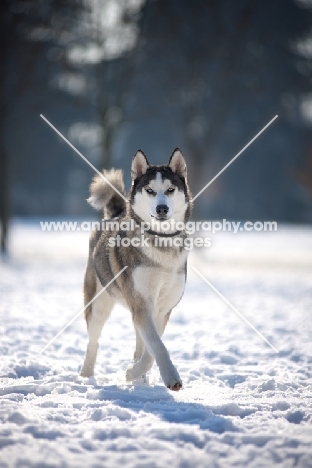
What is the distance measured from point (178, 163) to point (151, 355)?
1715 millimetres

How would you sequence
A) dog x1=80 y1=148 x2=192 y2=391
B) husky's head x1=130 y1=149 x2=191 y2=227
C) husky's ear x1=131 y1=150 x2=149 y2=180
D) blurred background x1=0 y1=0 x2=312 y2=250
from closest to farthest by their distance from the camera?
1. dog x1=80 y1=148 x2=192 y2=391
2. husky's head x1=130 y1=149 x2=191 y2=227
3. husky's ear x1=131 y1=150 x2=149 y2=180
4. blurred background x1=0 y1=0 x2=312 y2=250

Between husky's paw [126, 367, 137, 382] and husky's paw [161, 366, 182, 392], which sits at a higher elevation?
husky's paw [126, 367, 137, 382]

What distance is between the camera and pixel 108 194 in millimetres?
5195

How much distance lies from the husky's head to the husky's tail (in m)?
0.65

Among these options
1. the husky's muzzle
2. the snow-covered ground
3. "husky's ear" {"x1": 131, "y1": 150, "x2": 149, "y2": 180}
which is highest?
"husky's ear" {"x1": 131, "y1": 150, "x2": 149, "y2": 180}

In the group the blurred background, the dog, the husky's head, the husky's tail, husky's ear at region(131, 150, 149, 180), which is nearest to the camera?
the dog

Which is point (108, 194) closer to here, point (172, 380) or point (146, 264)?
point (146, 264)

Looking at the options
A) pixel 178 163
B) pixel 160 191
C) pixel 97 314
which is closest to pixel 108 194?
pixel 178 163

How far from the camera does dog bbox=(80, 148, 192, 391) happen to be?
403cm

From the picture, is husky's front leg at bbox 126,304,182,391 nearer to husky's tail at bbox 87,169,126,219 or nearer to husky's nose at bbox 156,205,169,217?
husky's nose at bbox 156,205,169,217

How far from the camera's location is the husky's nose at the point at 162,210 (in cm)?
407

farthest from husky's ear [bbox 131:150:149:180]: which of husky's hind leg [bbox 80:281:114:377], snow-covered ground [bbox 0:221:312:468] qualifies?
snow-covered ground [bbox 0:221:312:468]

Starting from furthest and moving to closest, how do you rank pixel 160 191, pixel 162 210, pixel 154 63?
pixel 154 63
pixel 160 191
pixel 162 210

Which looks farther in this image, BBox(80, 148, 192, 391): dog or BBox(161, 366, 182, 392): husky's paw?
BBox(80, 148, 192, 391): dog
